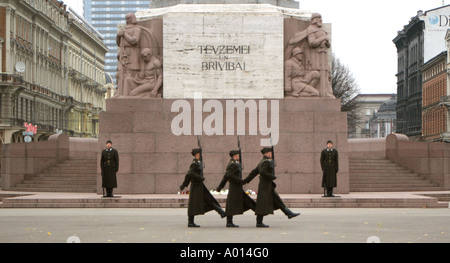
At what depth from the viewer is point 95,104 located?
398 feet

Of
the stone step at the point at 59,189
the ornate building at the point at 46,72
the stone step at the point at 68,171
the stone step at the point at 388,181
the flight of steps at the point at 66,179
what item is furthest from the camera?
the ornate building at the point at 46,72

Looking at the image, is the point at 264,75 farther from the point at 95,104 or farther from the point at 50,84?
the point at 95,104

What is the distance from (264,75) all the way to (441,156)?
309 inches

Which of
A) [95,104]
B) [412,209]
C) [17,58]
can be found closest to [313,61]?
[412,209]

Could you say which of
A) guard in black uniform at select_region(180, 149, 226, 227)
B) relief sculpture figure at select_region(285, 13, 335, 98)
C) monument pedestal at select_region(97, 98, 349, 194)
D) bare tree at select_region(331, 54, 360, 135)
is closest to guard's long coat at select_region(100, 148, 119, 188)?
monument pedestal at select_region(97, 98, 349, 194)

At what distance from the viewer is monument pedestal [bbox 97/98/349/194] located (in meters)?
27.5

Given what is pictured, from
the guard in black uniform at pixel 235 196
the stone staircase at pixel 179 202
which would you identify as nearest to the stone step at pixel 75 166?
the stone staircase at pixel 179 202

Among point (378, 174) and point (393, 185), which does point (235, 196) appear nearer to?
point (393, 185)

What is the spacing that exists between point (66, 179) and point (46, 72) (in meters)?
63.2

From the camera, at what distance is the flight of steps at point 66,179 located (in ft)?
99.0

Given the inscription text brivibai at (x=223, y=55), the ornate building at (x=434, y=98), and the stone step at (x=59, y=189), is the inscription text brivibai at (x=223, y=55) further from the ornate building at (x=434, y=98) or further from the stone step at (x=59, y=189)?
the ornate building at (x=434, y=98)

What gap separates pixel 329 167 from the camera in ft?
84.5

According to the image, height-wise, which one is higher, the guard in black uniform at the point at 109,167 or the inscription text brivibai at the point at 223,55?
the inscription text brivibai at the point at 223,55

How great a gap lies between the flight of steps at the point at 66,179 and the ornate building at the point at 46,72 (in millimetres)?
45253
